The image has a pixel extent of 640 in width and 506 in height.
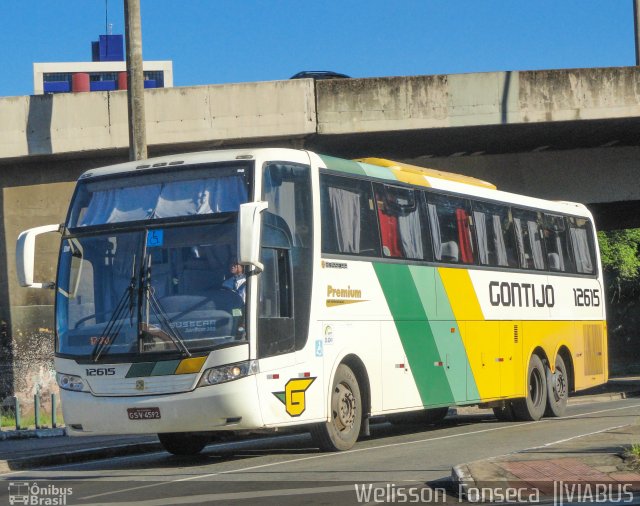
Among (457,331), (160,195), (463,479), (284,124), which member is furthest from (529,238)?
(463,479)

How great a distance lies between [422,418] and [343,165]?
650cm

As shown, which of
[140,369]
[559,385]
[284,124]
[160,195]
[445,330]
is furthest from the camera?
[284,124]

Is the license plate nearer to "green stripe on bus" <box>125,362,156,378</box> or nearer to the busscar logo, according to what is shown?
"green stripe on bus" <box>125,362,156,378</box>

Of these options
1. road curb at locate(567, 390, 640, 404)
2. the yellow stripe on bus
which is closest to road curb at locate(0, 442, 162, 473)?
the yellow stripe on bus

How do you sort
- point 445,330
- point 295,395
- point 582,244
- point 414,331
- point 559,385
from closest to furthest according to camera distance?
1. point 295,395
2. point 414,331
3. point 445,330
4. point 559,385
5. point 582,244

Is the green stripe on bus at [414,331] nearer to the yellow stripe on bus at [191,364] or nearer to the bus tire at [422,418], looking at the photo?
the bus tire at [422,418]

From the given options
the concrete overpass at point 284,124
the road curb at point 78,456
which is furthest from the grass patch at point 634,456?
the concrete overpass at point 284,124

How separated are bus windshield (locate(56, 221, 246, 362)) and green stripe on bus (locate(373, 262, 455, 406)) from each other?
2897mm

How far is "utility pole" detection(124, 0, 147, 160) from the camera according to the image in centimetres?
1881

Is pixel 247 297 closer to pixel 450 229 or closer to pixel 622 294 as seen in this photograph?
pixel 450 229

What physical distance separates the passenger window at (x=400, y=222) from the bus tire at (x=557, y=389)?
516cm

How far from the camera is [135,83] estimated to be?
1886cm

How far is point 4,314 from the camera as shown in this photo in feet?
74.1

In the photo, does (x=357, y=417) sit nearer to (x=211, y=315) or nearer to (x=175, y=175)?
(x=211, y=315)
